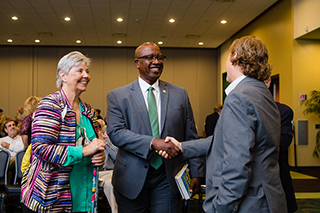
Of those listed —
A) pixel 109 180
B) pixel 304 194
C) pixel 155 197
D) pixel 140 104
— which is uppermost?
pixel 140 104

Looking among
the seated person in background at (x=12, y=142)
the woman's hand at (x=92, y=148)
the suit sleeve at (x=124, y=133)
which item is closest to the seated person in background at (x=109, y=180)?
the suit sleeve at (x=124, y=133)

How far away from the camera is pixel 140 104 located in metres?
2.20

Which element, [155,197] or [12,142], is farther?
[12,142]

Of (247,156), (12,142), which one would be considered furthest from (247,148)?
(12,142)

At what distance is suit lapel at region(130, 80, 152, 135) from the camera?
2.17 meters

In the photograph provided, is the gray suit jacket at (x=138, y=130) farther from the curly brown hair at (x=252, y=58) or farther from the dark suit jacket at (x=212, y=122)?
the dark suit jacket at (x=212, y=122)

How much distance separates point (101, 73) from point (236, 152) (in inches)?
559

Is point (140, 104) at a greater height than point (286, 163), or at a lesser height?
greater

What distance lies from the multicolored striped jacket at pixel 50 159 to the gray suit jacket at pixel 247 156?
33.8 inches

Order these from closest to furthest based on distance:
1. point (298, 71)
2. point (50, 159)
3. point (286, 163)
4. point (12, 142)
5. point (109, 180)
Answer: point (50, 159) < point (286, 163) < point (109, 180) < point (12, 142) < point (298, 71)

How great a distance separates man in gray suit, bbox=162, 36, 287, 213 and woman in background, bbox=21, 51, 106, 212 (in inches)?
28.2

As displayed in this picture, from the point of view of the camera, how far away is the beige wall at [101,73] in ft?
48.3

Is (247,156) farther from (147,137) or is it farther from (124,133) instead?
(124,133)

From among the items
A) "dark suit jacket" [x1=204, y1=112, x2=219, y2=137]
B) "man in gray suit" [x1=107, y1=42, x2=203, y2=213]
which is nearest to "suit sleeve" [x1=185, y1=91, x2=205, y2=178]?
"man in gray suit" [x1=107, y1=42, x2=203, y2=213]
